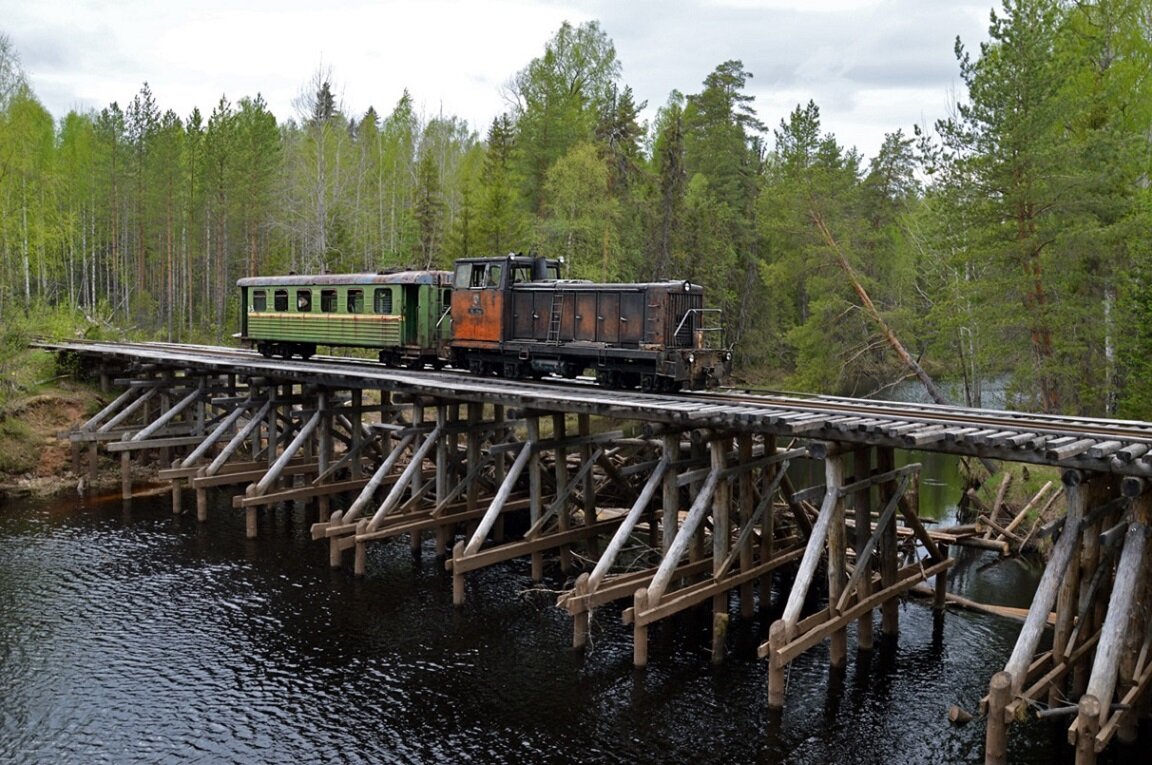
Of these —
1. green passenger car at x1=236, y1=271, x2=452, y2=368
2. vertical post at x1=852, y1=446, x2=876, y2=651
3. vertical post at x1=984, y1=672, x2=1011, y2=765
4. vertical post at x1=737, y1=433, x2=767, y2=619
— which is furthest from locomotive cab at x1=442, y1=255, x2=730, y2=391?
vertical post at x1=984, y1=672, x2=1011, y2=765

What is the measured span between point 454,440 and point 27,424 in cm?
1575

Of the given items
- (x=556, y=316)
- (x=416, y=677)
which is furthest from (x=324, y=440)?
(x=416, y=677)

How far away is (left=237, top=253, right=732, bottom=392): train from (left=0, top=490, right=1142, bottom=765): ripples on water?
4.71 meters

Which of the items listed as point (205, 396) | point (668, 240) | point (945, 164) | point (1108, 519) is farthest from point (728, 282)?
point (1108, 519)

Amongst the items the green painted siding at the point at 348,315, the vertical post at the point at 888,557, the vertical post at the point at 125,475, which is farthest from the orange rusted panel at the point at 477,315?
the vertical post at the point at 125,475

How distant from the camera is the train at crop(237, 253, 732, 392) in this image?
17.2 metres

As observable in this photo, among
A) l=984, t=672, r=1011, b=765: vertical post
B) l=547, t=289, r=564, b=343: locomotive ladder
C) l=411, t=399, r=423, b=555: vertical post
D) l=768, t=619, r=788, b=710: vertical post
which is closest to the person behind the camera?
l=984, t=672, r=1011, b=765: vertical post

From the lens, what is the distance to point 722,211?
4725cm

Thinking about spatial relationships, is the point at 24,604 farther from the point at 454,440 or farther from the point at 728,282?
the point at 728,282

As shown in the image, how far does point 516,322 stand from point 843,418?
30.5 feet

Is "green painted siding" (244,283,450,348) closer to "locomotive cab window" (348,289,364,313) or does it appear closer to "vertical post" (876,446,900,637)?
"locomotive cab window" (348,289,364,313)

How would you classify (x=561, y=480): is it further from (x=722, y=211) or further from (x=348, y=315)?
(x=722, y=211)

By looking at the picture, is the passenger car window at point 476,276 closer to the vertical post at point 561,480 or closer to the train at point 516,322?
the train at point 516,322

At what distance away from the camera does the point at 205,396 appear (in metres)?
25.2
